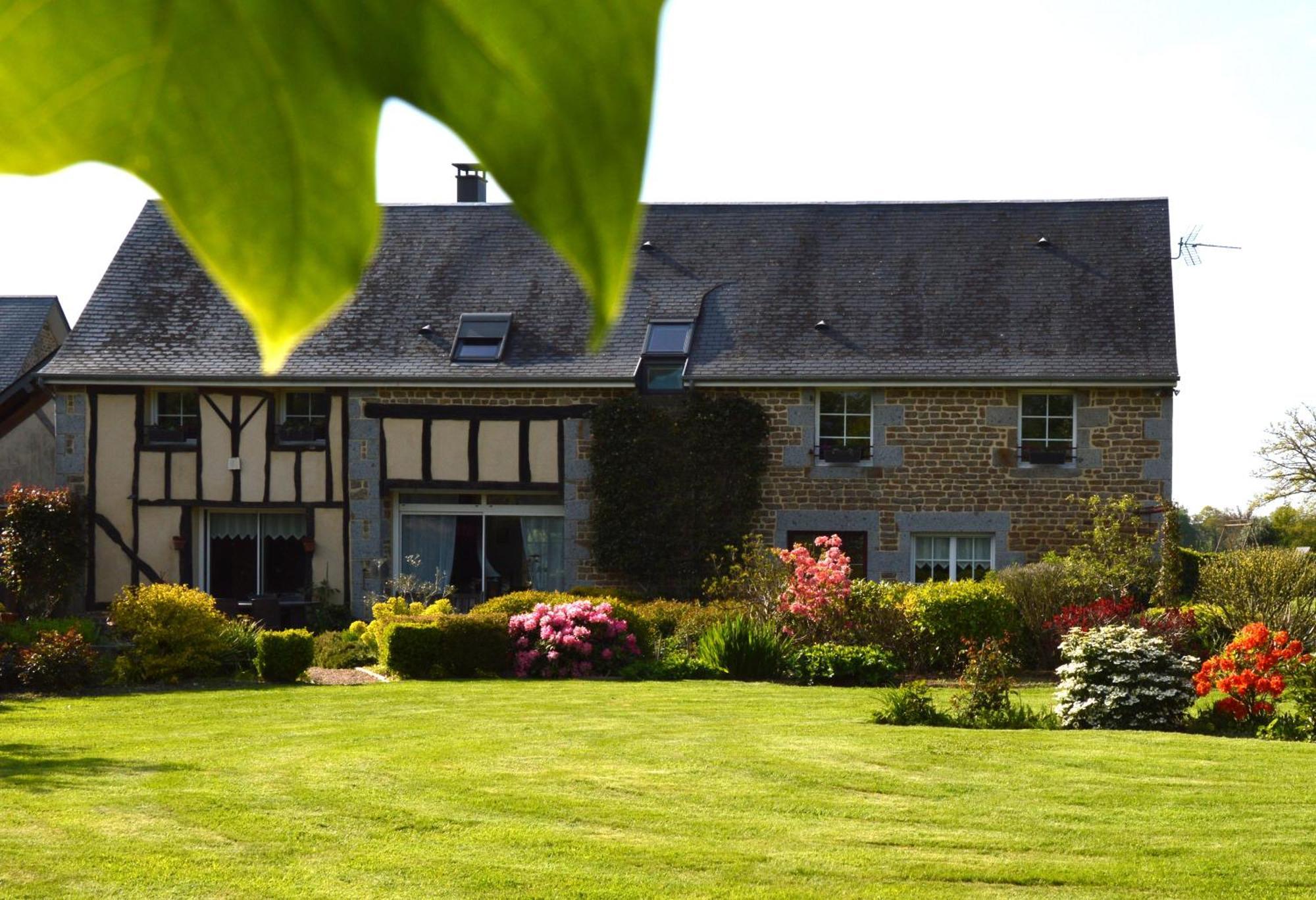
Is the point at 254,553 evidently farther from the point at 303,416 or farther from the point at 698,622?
the point at 698,622

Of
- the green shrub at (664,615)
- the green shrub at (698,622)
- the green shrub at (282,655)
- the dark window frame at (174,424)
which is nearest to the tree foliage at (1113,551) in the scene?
the green shrub at (698,622)

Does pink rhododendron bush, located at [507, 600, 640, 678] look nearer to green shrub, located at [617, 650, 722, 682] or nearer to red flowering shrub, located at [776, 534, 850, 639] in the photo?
green shrub, located at [617, 650, 722, 682]

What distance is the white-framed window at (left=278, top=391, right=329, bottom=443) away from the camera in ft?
62.9

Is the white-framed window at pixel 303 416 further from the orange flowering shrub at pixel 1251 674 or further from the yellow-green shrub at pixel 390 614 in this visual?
the orange flowering shrub at pixel 1251 674

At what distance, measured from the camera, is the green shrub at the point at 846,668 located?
13312mm

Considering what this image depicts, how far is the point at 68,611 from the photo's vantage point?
19.0 meters

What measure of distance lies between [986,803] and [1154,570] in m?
9.87

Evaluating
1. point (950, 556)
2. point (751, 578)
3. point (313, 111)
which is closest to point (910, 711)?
point (751, 578)

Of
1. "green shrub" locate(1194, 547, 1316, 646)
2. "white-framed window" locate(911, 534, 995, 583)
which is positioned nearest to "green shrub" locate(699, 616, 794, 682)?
"green shrub" locate(1194, 547, 1316, 646)

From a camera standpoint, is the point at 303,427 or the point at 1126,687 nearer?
the point at 1126,687

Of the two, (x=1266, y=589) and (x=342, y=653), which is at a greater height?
(x=1266, y=589)

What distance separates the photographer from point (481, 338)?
19.1 m

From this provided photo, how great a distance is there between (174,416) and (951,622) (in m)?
11.2

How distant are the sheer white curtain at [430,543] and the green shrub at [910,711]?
371 inches
